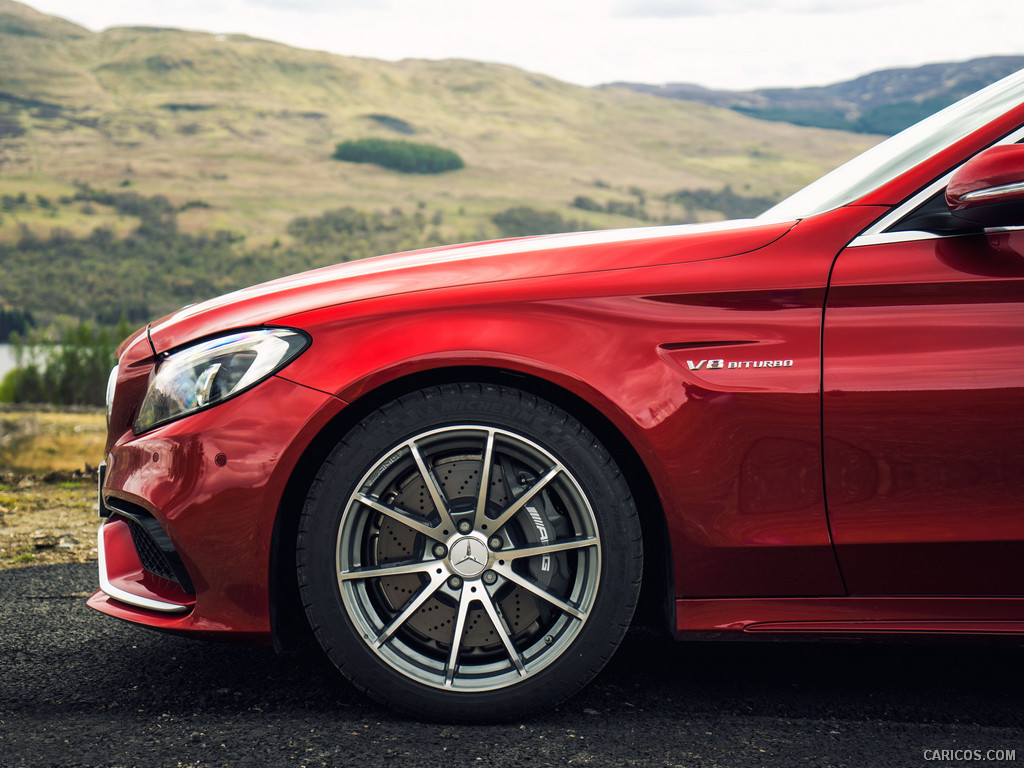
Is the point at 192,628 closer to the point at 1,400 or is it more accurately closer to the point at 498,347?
the point at 498,347

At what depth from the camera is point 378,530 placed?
2.12 meters

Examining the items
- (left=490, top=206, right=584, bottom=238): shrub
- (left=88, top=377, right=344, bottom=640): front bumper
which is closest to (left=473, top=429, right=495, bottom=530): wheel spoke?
(left=88, top=377, right=344, bottom=640): front bumper

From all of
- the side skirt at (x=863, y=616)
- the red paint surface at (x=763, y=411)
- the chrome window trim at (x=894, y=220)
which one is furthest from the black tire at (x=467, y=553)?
the chrome window trim at (x=894, y=220)

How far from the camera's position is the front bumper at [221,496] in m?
2.04

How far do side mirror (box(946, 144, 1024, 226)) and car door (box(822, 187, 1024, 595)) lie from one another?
0.30ft

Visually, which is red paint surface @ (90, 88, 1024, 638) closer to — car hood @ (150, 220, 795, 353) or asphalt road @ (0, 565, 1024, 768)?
car hood @ (150, 220, 795, 353)

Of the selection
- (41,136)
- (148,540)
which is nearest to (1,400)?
(148,540)

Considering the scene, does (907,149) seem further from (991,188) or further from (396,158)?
(396,158)

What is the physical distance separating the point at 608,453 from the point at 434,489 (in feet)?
1.38

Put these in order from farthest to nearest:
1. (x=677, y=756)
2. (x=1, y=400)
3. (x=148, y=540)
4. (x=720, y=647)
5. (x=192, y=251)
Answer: (x=192, y=251)
(x=1, y=400)
(x=720, y=647)
(x=148, y=540)
(x=677, y=756)

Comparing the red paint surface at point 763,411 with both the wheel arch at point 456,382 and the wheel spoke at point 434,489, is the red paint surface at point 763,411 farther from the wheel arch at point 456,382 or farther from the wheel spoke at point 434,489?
the wheel spoke at point 434,489

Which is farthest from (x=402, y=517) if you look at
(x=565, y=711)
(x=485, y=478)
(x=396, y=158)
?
(x=396, y=158)

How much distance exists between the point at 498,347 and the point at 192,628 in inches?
38.9

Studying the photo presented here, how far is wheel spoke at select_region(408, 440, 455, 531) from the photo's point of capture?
2064 millimetres
